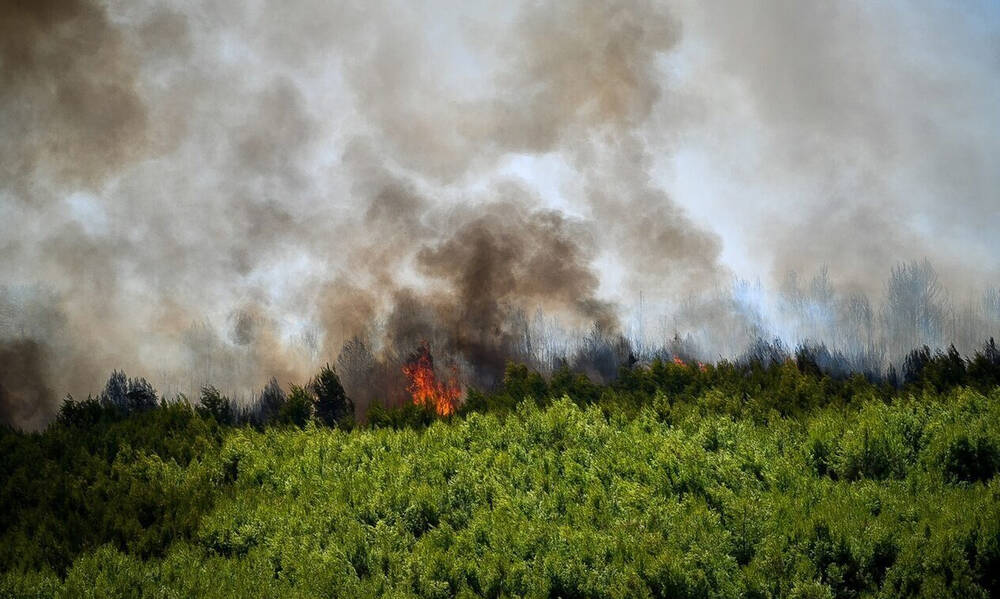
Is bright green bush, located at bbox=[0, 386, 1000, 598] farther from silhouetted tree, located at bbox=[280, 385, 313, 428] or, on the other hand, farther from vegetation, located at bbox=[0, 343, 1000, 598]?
silhouetted tree, located at bbox=[280, 385, 313, 428]

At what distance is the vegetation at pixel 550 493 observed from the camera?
11.2 m

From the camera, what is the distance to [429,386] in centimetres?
2695

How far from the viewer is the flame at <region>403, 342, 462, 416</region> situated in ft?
73.0

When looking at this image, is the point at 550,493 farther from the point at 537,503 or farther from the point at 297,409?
the point at 297,409

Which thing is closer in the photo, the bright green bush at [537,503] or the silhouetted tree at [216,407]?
the bright green bush at [537,503]

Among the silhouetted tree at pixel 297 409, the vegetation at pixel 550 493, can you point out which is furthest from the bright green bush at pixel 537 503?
the silhouetted tree at pixel 297 409

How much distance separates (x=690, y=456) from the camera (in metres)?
14.8

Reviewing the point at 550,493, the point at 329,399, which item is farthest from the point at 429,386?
the point at 550,493

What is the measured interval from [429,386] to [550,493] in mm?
13050

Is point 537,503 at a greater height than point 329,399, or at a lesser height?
lesser

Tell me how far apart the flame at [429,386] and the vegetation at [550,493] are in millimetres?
1766

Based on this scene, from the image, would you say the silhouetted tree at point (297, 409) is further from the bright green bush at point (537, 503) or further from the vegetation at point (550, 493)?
the bright green bush at point (537, 503)

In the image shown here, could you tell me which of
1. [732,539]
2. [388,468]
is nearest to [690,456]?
[732,539]

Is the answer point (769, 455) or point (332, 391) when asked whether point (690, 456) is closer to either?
point (769, 455)
